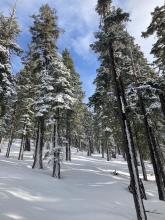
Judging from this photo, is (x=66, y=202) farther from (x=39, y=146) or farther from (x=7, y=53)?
(x=7, y=53)

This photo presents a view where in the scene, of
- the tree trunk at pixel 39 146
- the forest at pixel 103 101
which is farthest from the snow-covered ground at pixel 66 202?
the tree trunk at pixel 39 146

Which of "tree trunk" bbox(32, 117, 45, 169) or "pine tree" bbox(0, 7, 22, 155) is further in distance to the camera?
"tree trunk" bbox(32, 117, 45, 169)

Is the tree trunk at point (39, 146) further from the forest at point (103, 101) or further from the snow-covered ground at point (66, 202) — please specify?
the snow-covered ground at point (66, 202)

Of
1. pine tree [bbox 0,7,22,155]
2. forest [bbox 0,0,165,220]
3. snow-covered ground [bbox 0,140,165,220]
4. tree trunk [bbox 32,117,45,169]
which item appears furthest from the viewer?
tree trunk [bbox 32,117,45,169]

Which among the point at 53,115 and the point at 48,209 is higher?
the point at 53,115

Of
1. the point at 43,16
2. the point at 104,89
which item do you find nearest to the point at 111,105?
the point at 104,89

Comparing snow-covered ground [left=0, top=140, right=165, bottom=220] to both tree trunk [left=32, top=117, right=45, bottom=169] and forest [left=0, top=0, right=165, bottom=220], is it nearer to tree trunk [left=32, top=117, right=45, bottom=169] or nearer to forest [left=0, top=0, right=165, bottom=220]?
forest [left=0, top=0, right=165, bottom=220]

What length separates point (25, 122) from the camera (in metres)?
38.0

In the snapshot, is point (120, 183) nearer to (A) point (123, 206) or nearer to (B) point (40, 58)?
(A) point (123, 206)

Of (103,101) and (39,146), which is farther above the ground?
(103,101)

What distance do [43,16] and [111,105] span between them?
1226 centimetres

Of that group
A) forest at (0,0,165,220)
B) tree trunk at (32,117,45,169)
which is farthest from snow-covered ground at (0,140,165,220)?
tree trunk at (32,117,45,169)

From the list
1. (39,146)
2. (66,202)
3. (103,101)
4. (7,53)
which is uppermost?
(7,53)

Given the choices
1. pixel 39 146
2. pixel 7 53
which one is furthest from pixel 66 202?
pixel 7 53
